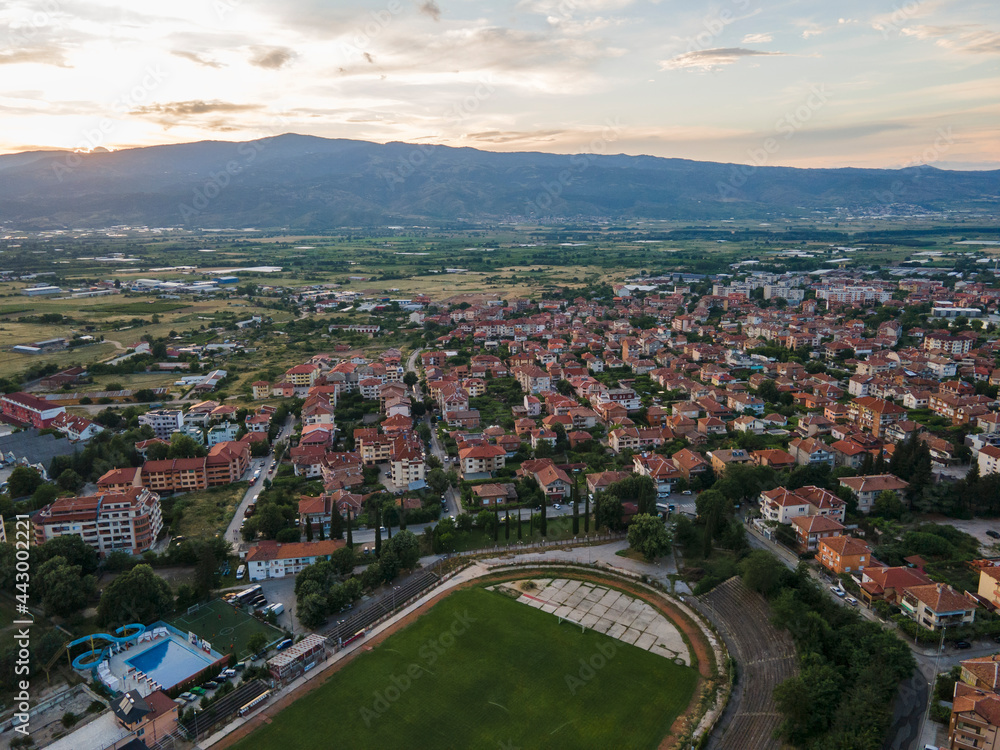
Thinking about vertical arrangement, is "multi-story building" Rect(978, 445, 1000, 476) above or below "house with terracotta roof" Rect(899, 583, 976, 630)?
above

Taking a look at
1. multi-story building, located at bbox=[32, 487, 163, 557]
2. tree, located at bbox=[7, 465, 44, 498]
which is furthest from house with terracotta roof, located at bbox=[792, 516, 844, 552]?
tree, located at bbox=[7, 465, 44, 498]

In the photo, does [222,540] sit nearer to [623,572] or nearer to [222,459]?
[222,459]

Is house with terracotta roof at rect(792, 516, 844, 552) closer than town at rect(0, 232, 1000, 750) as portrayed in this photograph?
No

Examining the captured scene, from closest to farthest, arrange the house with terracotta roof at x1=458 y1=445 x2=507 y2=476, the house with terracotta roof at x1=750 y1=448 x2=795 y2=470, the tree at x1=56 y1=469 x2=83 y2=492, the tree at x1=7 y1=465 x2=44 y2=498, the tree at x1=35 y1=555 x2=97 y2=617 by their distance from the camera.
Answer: the tree at x1=35 y1=555 x2=97 y2=617 < the tree at x1=7 y1=465 x2=44 y2=498 < the tree at x1=56 y1=469 x2=83 y2=492 < the house with terracotta roof at x1=750 y1=448 x2=795 y2=470 < the house with terracotta roof at x1=458 y1=445 x2=507 y2=476

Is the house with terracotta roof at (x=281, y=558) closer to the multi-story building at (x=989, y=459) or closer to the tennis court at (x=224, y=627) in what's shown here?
the tennis court at (x=224, y=627)

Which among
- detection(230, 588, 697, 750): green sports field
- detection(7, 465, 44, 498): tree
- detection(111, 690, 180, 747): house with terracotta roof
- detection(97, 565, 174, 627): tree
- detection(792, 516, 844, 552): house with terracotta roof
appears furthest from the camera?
detection(7, 465, 44, 498): tree

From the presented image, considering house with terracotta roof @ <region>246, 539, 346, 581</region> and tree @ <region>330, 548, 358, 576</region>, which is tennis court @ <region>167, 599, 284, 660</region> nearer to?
house with terracotta roof @ <region>246, 539, 346, 581</region>

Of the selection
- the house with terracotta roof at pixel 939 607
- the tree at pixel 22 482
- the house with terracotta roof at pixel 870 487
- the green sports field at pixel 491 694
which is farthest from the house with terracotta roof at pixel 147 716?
the house with terracotta roof at pixel 870 487
